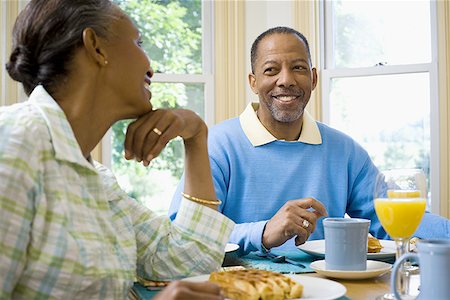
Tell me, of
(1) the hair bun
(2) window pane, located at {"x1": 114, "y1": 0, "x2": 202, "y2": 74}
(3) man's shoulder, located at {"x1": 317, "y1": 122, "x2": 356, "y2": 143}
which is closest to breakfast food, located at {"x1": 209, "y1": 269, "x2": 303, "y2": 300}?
(1) the hair bun

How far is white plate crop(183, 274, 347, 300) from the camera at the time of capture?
3.50 ft

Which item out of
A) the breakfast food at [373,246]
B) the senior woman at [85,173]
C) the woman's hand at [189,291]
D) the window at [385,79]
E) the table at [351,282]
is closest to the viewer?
the woman's hand at [189,291]

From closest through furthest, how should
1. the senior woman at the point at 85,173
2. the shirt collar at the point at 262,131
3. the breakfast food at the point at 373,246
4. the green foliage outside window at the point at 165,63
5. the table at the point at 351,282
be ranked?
the senior woman at the point at 85,173 < the table at the point at 351,282 < the breakfast food at the point at 373,246 < the shirt collar at the point at 262,131 < the green foliage outside window at the point at 165,63

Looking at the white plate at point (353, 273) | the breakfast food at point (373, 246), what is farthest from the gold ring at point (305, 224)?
the white plate at point (353, 273)

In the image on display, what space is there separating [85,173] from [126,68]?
0.84 ft

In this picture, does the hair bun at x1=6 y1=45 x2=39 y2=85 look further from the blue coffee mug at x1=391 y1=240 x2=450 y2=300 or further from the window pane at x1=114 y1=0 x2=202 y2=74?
the window pane at x1=114 y1=0 x2=202 y2=74

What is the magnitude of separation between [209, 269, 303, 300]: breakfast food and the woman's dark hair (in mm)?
509

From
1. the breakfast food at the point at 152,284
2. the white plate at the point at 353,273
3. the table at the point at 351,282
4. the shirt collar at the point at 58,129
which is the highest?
the shirt collar at the point at 58,129

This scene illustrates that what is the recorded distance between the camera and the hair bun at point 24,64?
4.02 feet

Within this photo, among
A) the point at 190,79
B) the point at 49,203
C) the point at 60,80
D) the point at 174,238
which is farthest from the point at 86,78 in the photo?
the point at 190,79

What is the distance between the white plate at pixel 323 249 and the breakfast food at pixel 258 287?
1.42ft

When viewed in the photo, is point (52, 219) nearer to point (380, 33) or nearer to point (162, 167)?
point (162, 167)

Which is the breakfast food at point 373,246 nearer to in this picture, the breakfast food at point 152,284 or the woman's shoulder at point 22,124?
the breakfast food at point 152,284

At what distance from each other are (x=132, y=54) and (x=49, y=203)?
40cm
